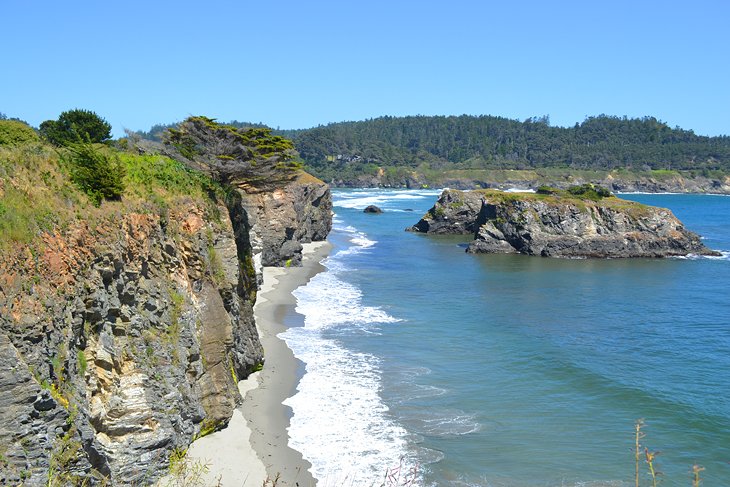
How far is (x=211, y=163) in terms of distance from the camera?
27.2 metres

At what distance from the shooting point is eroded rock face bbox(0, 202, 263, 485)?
42.6ft

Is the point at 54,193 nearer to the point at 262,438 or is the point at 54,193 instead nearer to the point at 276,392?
the point at 262,438

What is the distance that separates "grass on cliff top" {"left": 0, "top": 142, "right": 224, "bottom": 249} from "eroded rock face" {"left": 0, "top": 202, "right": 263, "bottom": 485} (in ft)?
1.38

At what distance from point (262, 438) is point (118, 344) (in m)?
6.30

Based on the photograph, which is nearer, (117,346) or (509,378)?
(117,346)

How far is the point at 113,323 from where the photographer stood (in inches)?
675

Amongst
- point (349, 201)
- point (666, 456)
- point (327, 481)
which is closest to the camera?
point (327, 481)

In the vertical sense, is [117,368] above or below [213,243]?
below

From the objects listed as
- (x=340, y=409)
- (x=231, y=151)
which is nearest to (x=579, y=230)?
(x=231, y=151)

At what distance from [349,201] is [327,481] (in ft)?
475

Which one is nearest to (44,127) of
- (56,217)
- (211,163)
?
(211,163)

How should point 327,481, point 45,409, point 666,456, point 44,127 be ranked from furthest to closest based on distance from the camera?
point 44,127, point 666,456, point 327,481, point 45,409

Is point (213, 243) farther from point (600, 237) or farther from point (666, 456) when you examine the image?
point (600, 237)

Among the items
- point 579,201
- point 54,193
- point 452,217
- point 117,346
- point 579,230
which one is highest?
point 54,193
